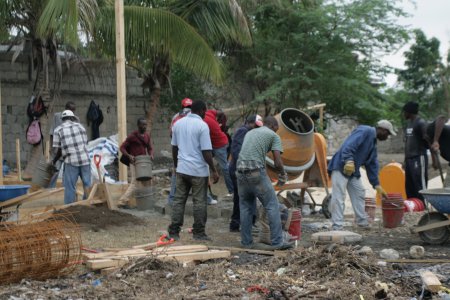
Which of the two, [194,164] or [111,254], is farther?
[194,164]

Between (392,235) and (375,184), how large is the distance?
809 mm

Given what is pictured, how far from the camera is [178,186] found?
30.1ft

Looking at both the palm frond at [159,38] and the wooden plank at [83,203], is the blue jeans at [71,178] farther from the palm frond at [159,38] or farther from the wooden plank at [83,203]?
the palm frond at [159,38]

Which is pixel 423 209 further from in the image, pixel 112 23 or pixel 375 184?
pixel 112 23

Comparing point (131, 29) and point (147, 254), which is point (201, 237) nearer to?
point (147, 254)

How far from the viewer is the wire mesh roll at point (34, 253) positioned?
6.70 meters

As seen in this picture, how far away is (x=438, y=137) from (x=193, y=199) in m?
4.72

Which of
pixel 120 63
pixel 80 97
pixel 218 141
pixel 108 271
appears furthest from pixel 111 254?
pixel 80 97

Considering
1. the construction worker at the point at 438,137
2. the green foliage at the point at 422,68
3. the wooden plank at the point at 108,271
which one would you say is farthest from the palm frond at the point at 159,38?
the green foliage at the point at 422,68

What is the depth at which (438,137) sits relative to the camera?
11500mm

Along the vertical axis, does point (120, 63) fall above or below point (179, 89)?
below

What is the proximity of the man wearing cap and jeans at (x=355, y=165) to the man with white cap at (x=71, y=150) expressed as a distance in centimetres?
409

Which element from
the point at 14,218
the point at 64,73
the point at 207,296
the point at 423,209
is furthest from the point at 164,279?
the point at 64,73

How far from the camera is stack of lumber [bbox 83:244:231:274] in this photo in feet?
23.5
